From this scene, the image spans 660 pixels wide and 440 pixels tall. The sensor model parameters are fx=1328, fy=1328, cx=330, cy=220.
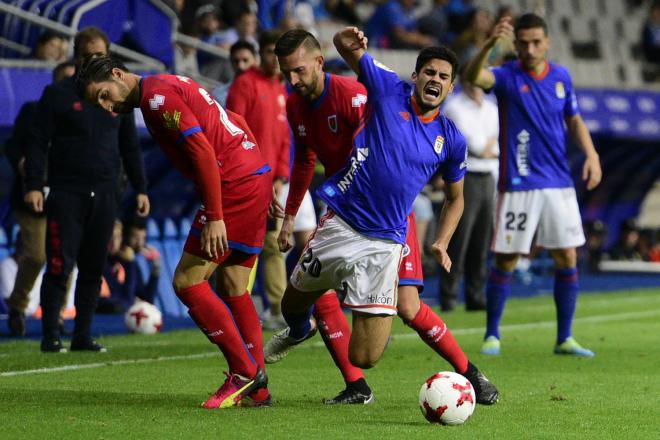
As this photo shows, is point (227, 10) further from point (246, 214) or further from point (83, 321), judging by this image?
point (246, 214)

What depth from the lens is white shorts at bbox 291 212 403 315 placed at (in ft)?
21.4

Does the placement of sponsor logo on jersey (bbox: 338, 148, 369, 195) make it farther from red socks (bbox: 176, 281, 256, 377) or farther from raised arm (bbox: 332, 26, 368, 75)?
red socks (bbox: 176, 281, 256, 377)

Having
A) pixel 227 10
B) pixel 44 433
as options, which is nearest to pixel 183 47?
pixel 227 10

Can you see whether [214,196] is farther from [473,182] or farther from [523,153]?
A: [473,182]

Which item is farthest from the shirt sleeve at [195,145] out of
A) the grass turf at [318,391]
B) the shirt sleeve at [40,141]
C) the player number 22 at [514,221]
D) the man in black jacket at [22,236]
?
the man in black jacket at [22,236]

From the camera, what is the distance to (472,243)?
1387 centimetres

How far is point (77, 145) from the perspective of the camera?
31.0 feet

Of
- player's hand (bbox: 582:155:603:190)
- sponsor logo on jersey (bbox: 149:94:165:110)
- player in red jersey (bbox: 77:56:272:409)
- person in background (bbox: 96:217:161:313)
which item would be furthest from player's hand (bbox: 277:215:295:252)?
person in background (bbox: 96:217:161:313)

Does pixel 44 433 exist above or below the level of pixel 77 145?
below

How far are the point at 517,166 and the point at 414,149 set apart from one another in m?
3.18

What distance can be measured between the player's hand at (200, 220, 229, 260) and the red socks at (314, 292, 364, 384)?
2.92 feet

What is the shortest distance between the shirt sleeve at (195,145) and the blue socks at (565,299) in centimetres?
399

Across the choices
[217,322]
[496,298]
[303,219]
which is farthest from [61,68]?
[217,322]

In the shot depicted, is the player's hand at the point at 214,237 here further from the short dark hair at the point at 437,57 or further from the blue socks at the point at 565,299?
the blue socks at the point at 565,299
